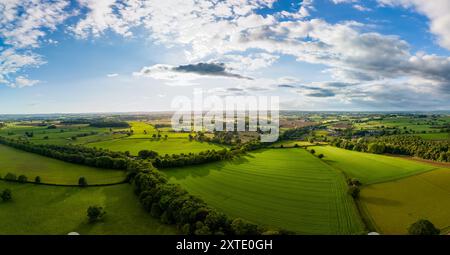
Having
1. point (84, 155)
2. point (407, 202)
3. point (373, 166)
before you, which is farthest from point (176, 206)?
point (373, 166)

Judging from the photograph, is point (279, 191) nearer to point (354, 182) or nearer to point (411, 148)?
point (354, 182)

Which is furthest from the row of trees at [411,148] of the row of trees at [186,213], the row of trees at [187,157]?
the row of trees at [186,213]

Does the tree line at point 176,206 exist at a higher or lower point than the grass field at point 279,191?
higher

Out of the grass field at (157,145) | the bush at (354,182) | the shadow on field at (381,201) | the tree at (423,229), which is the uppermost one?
the grass field at (157,145)

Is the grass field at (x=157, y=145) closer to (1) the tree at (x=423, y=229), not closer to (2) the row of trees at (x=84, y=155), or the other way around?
(2) the row of trees at (x=84, y=155)

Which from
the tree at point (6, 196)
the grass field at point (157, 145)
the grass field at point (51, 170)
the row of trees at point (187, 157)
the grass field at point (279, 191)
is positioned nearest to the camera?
the grass field at point (279, 191)

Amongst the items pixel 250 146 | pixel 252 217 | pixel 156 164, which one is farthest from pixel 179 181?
pixel 250 146

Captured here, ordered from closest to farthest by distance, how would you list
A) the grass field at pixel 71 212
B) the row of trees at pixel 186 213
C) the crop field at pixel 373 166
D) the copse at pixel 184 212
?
the row of trees at pixel 186 213 < the copse at pixel 184 212 < the grass field at pixel 71 212 < the crop field at pixel 373 166

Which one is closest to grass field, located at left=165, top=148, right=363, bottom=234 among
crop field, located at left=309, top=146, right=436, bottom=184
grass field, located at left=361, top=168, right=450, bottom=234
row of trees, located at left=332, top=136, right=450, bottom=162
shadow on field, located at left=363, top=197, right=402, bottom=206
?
shadow on field, located at left=363, top=197, right=402, bottom=206
